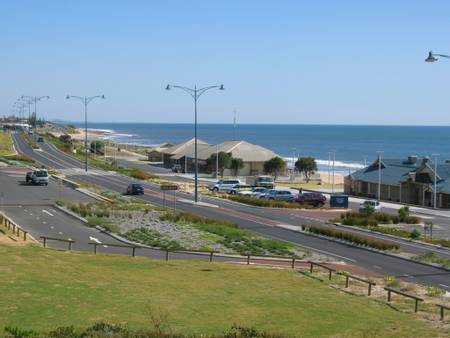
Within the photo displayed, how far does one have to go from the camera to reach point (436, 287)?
2728 centimetres

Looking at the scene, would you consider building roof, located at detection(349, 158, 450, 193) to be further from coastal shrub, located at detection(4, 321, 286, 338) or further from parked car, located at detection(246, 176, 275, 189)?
coastal shrub, located at detection(4, 321, 286, 338)

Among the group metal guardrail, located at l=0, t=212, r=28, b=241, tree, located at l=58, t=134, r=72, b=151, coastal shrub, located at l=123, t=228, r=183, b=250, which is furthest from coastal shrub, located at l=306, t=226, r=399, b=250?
tree, located at l=58, t=134, r=72, b=151

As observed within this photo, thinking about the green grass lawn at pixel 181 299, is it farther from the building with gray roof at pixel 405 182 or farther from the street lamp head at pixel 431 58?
the building with gray roof at pixel 405 182

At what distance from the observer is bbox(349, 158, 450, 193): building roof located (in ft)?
235

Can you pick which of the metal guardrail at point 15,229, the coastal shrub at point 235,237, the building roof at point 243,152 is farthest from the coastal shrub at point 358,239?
the building roof at point 243,152

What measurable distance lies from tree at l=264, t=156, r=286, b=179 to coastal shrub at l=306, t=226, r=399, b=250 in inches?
2522

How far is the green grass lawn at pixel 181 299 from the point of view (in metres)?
18.8

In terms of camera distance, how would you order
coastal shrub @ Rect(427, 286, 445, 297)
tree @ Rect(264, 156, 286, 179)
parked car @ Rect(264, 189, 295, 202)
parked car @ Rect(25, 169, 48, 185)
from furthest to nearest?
tree @ Rect(264, 156, 286, 179), parked car @ Rect(264, 189, 295, 202), parked car @ Rect(25, 169, 48, 185), coastal shrub @ Rect(427, 286, 445, 297)

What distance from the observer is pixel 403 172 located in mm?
79125

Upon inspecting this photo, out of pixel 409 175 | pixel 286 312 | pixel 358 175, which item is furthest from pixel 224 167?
pixel 286 312

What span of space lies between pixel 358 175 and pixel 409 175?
9631 mm

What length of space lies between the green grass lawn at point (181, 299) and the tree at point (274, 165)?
80273 millimetres

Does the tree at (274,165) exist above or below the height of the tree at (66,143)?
below

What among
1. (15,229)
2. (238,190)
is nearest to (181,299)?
(15,229)
